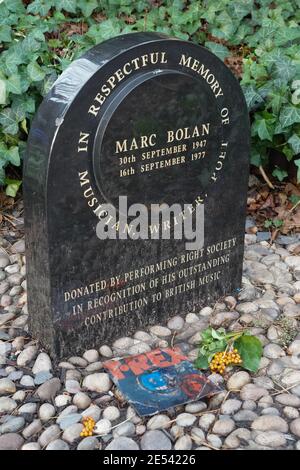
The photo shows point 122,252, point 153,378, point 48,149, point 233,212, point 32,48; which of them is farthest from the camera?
point 32,48

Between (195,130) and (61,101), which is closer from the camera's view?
(61,101)

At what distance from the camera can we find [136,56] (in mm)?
2766

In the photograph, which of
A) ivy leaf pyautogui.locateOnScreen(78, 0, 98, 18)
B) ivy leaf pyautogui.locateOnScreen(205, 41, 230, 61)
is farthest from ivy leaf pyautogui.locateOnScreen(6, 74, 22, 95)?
ivy leaf pyautogui.locateOnScreen(205, 41, 230, 61)

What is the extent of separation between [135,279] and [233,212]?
573 millimetres

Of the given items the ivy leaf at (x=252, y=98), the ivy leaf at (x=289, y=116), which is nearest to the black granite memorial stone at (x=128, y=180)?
the ivy leaf at (x=289, y=116)

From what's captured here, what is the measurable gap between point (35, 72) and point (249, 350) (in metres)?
1.82

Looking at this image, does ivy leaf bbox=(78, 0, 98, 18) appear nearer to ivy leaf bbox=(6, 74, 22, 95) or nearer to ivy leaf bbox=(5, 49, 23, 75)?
ivy leaf bbox=(5, 49, 23, 75)

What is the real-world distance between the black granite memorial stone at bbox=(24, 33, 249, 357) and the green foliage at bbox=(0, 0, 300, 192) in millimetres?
757

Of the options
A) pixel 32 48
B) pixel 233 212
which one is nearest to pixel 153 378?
pixel 233 212

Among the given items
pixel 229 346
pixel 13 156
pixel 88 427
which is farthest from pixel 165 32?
pixel 88 427

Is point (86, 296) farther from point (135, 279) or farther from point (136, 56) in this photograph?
point (136, 56)

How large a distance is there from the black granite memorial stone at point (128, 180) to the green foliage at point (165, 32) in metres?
0.76

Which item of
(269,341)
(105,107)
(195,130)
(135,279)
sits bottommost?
(269,341)

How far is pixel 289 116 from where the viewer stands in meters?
3.80
